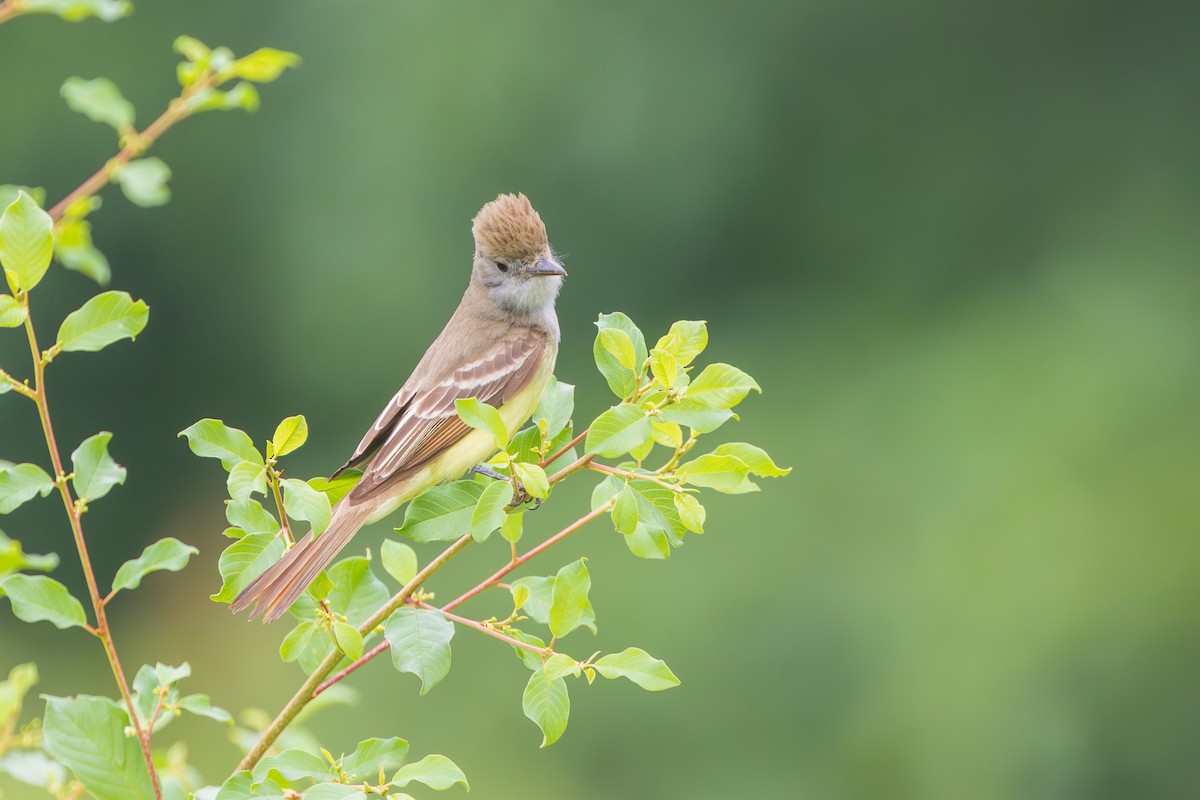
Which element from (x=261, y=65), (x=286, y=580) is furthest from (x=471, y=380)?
(x=286, y=580)

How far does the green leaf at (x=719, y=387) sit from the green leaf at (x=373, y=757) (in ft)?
2.14

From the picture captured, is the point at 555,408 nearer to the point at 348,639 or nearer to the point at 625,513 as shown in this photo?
the point at 625,513

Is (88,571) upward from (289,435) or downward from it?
downward

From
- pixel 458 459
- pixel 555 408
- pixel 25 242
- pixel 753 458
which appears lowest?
pixel 25 242

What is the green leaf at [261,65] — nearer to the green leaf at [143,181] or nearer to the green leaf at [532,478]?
the green leaf at [143,181]

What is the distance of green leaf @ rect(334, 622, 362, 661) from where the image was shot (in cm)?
189

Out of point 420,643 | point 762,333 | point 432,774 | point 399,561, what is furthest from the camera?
point 762,333

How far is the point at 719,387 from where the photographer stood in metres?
2.07

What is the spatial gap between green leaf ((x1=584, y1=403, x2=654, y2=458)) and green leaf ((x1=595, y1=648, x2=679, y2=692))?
0.97 feet

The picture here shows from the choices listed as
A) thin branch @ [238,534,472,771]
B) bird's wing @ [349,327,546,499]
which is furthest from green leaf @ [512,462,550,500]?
bird's wing @ [349,327,546,499]

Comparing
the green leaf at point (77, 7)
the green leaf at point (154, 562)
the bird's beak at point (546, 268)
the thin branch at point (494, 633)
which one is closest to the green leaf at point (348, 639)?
the thin branch at point (494, 633)

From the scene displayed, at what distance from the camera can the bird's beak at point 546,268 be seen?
154 inches

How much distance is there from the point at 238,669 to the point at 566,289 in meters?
5.26

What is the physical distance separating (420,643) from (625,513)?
34cm
